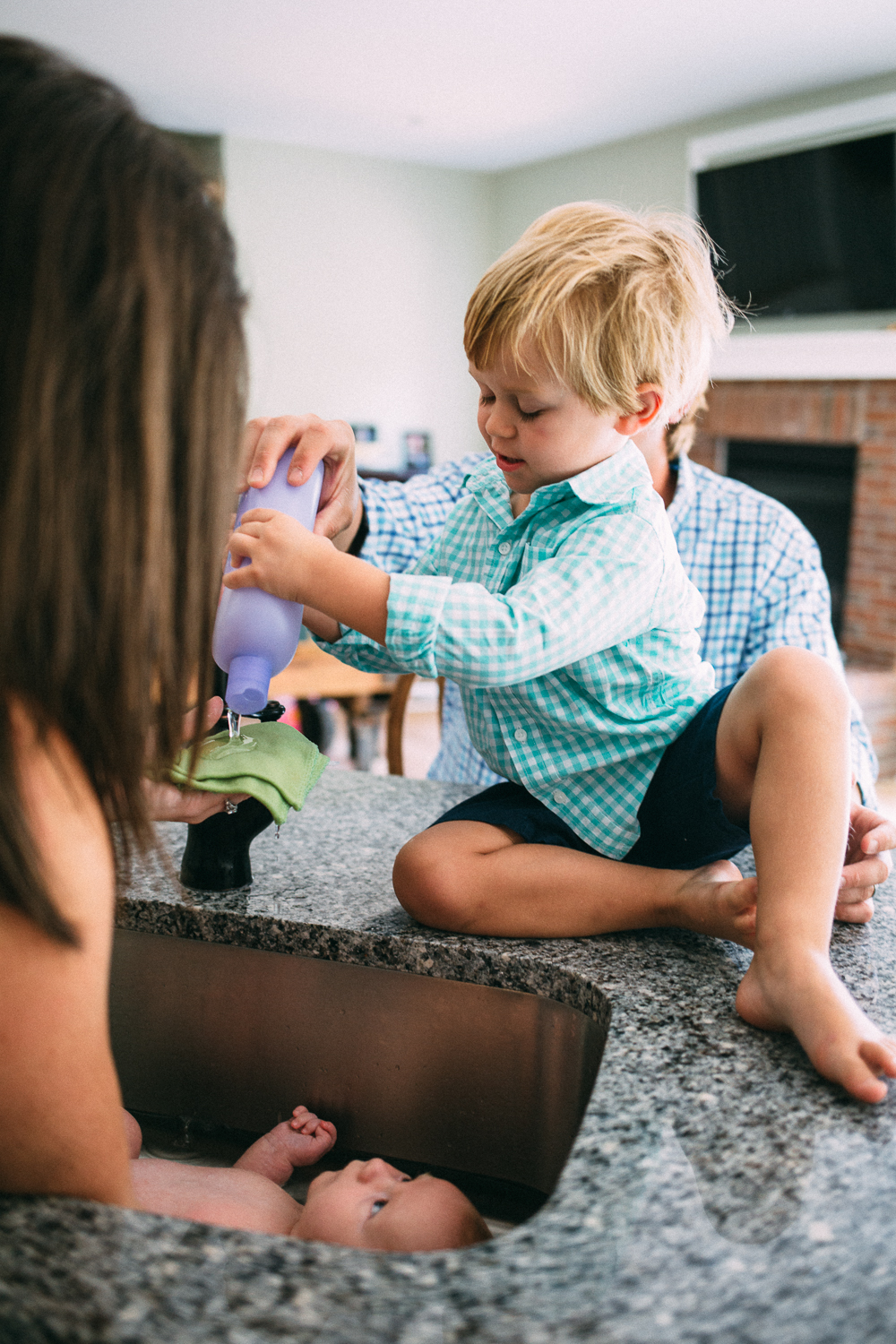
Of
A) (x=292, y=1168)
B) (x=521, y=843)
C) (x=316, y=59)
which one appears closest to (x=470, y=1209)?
(x=292, y=1168)

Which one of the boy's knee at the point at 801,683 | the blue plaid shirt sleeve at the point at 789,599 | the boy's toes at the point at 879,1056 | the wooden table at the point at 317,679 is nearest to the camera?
the boy's toes at the point at 879,1056

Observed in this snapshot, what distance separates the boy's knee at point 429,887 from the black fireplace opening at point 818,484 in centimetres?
400

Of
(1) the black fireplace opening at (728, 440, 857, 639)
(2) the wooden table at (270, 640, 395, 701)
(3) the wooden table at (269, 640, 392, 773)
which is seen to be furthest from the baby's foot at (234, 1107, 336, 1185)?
(1) the black fireplace opening at (728, 440, 857, 639)

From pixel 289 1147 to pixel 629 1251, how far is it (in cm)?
42

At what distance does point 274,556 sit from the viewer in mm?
815

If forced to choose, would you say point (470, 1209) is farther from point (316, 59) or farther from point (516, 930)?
point (316, 59)

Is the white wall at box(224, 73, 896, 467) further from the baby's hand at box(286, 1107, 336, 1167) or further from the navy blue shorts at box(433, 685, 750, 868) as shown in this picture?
the baby's hand at box(286, 1107, 336, 1167)

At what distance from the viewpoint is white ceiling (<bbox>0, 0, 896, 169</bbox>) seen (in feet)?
11.5

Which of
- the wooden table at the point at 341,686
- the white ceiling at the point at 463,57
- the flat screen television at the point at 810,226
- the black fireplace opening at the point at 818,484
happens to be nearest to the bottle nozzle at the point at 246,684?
the wooden table at the point at 341,686

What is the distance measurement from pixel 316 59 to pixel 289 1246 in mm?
4450

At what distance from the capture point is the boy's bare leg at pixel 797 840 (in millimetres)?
669

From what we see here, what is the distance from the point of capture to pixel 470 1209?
2.32 feet

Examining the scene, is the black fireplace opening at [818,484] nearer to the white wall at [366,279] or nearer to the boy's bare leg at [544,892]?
the white wall at [366,279]

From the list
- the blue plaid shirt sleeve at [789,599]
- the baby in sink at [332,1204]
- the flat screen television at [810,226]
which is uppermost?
the flat screen television at [810,226]
